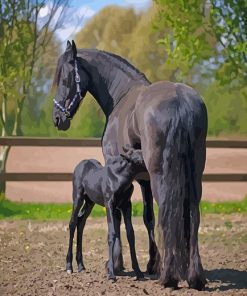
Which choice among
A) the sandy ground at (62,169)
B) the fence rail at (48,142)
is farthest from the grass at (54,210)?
the fence rail at (48,142)

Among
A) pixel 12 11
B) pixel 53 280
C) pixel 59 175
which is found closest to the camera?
pixel 53 280

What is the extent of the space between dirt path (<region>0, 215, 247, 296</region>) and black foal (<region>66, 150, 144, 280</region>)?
0.31 m

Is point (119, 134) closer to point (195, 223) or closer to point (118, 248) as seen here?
point (118, 248)

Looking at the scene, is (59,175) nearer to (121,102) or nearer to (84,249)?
(84,249)

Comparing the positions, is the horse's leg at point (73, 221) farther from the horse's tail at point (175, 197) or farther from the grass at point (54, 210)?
the grass at point (54, 210)

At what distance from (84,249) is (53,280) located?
7.35ft

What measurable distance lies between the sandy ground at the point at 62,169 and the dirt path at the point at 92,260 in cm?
356

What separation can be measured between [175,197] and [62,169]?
15648 mm

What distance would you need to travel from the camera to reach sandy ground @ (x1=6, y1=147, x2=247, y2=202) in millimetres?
14301

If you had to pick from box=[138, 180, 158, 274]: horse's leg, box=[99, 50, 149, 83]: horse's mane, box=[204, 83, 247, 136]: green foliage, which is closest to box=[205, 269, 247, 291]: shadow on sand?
box=[138, 180, 158, 274]: horse's leg

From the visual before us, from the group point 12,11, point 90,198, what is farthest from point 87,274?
point 12,11

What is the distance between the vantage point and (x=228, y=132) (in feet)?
74.4

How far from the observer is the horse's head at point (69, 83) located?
18.6ft

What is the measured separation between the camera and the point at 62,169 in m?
20.2
